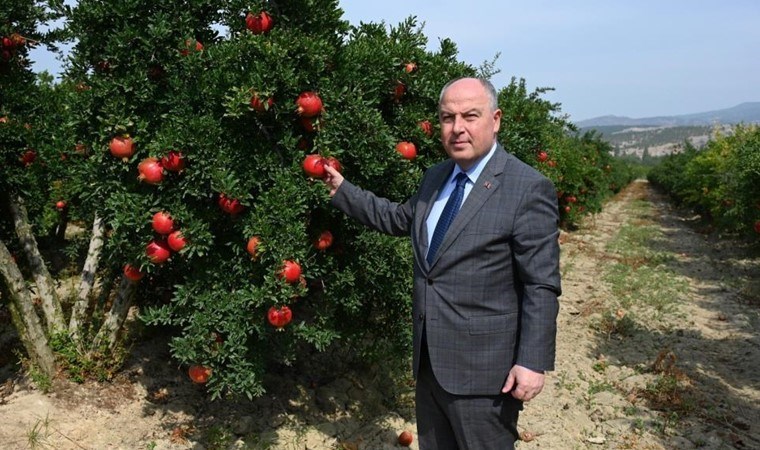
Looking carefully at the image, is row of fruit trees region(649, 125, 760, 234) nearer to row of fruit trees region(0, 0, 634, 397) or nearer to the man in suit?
row of fruit trees region(0, 0, 634, 397)

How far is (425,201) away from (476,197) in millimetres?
444

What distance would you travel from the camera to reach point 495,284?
98.0 inches

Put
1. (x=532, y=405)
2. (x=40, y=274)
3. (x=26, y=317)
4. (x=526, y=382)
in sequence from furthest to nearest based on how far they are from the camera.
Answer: (x=532, y=405), (x=40, y=274), (x=26, y=317), (x=526, y=382)

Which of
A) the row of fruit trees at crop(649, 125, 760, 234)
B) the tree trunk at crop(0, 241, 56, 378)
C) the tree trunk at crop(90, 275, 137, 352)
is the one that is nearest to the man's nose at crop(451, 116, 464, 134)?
the tree trunk at crop(90, 275, 137, 352)

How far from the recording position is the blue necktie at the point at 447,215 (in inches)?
104

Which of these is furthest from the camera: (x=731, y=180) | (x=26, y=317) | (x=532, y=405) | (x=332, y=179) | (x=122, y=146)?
(x=731, y=180)

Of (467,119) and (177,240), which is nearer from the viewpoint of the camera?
(467,119)

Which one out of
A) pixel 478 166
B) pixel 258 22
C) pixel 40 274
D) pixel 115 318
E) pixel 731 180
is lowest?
pixel 731 180

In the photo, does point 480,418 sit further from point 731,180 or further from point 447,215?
point 731,180

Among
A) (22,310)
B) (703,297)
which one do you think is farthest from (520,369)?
(703,297)

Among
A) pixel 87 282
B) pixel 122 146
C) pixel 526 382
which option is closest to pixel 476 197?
pixel 526 382

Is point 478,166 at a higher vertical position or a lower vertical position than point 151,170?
lower

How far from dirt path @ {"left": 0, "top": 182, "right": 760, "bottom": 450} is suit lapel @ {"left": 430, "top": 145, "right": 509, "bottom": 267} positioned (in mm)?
2625

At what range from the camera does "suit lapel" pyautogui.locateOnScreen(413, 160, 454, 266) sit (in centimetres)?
274
